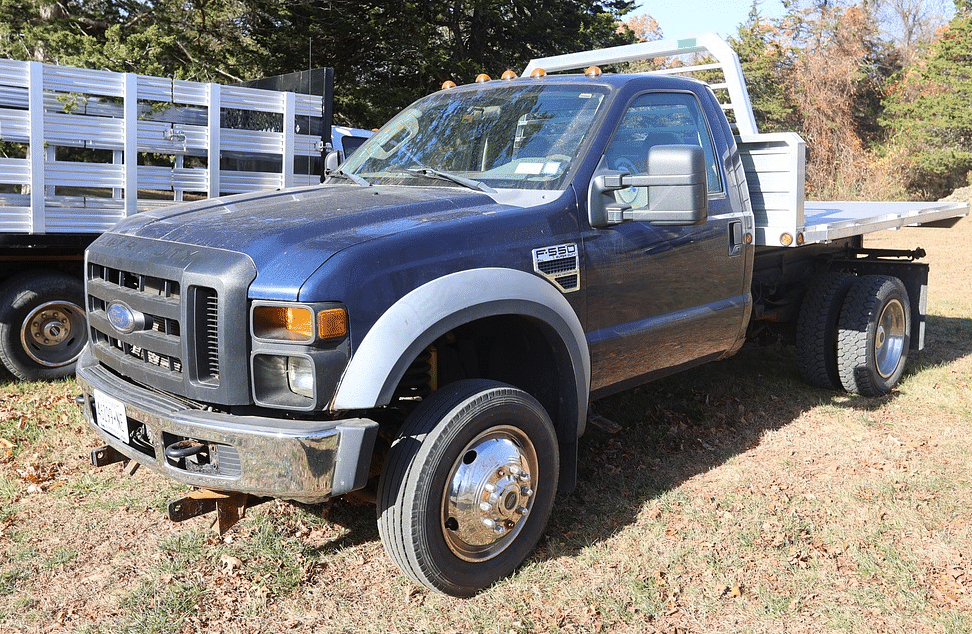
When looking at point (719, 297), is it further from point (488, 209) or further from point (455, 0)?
point (455, 0)

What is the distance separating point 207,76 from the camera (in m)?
14.0

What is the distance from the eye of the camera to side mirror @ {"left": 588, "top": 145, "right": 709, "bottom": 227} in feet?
11.8

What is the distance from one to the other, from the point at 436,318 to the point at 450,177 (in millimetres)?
1077

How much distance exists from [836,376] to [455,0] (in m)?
13.4

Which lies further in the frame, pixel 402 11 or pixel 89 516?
pixel 402 11

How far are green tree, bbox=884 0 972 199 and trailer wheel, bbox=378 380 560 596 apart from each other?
Answer: 27.4 metres

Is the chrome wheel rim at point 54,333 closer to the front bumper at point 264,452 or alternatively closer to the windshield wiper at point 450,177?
the windshield wiper at point 450,177

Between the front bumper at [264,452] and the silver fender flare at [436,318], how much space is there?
0.13m

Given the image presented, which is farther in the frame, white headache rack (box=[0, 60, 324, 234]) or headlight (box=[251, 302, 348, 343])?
white headache rack (box=[0, 60, 324, 234])

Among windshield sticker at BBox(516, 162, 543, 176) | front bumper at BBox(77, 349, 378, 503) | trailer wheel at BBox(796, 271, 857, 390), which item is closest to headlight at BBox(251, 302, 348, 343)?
front bumper at BBox(77, 349, 378, 503)

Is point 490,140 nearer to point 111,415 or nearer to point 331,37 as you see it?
point 111,415

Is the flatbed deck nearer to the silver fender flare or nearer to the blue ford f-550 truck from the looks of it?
the blue ford f-550 truck

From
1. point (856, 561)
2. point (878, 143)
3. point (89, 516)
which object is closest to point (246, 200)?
point (89, 516)

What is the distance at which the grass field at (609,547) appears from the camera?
335 centimetres
